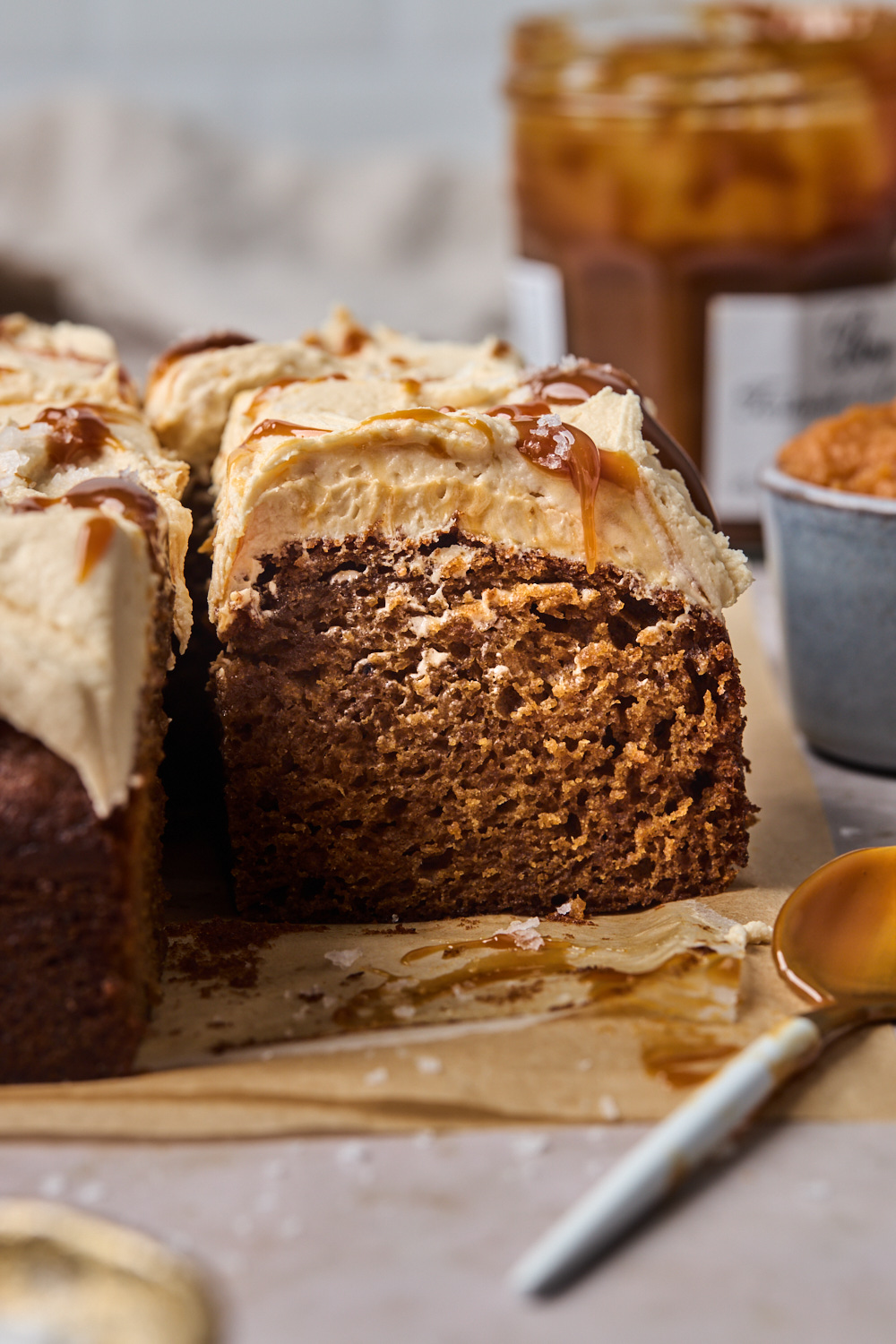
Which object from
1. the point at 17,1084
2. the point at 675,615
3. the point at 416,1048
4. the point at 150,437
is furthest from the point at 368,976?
the point at 150,437

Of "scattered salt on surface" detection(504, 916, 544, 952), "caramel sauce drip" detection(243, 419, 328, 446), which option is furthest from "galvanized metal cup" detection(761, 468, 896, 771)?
"caramel sauce drip" detection(243, 419, 328, 446)

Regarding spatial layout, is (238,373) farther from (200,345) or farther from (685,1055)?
(685,1055)

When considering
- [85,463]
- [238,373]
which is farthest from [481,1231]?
[238,373]

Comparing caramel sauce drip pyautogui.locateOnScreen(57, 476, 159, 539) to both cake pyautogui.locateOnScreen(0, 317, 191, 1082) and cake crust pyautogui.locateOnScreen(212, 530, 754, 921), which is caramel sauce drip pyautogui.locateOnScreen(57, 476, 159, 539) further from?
cake crust pyautogui.locateOnScreen(212, 530, 754, 921)

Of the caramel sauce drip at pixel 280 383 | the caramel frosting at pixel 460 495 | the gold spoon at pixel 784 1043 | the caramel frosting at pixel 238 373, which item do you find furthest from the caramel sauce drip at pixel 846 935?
the caramel sauce drip at pixel 280 383

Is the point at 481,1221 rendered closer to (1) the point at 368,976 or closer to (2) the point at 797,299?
(1) the point at 368,976

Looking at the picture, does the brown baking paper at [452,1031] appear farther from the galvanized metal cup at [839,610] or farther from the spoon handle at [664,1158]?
the galvanized metal cup at [839,610]
